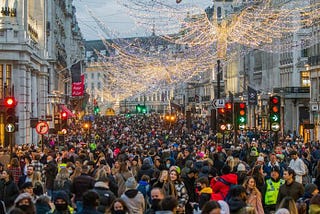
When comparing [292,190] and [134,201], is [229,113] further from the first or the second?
[134,201]

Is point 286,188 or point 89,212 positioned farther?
point 286,188

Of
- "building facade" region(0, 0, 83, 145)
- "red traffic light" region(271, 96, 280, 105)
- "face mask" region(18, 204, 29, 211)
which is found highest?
"building facade" region(0, 0, 83, 145)

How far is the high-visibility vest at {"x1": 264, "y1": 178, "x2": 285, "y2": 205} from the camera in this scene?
1430 cm

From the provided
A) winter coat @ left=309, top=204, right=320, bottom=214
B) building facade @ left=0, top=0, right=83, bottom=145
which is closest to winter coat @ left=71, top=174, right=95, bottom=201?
winter coat @ left=309, top=204, right=320, bottom=214

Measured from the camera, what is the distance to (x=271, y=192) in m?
14.4

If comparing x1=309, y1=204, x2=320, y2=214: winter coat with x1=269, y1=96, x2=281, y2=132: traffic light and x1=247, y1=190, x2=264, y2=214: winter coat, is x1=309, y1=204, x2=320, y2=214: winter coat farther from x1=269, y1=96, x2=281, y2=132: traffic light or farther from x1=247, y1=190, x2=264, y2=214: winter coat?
x1=269, y1=96, x2=281, y2=132: traffic light

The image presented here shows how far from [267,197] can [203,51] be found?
2605 inches

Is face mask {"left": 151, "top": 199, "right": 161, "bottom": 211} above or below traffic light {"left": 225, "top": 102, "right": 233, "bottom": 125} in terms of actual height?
below

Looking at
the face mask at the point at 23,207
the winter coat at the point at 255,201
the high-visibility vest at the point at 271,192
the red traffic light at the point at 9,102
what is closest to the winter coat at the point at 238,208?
the winter coat at the point at 255,201

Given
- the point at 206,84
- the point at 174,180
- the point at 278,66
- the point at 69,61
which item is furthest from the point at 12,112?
the point at 206,84

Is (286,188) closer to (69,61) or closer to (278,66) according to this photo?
(278,66)

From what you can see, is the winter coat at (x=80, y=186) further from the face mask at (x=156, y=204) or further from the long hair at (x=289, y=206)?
the long hair at (x=289, y=206)

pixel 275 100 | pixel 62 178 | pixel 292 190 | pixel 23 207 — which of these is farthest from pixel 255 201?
pixel 275 100

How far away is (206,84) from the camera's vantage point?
407 ft
